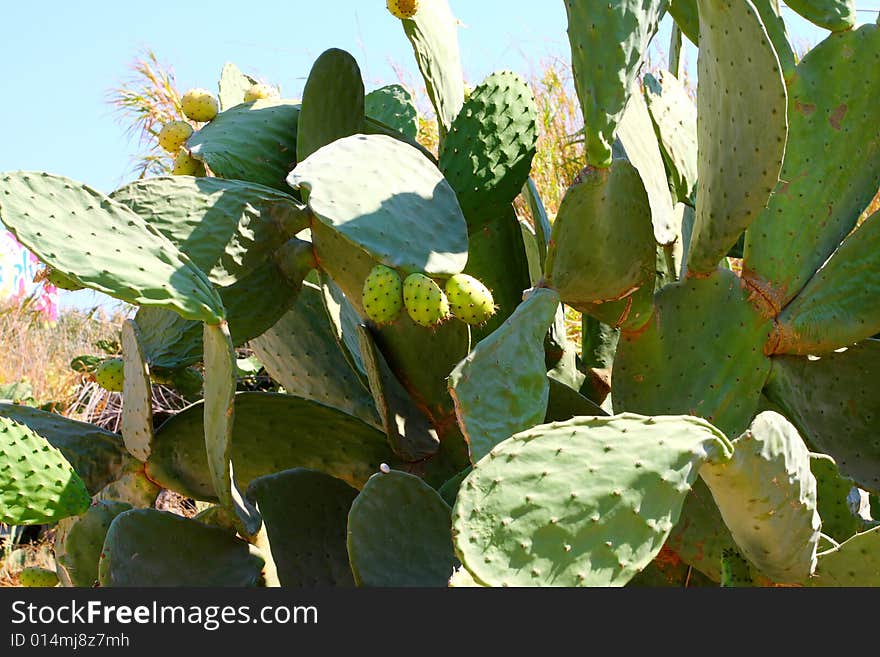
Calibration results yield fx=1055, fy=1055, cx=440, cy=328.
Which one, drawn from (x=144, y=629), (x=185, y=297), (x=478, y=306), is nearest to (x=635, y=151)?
(x=478, y=306)

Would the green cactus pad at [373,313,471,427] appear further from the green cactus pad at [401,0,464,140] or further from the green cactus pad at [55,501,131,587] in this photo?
the green cactus pad at [55,501,131,587]

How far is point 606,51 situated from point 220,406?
0.73 meters

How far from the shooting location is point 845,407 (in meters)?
1.91

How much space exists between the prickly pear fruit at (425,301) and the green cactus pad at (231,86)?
3.48 feet

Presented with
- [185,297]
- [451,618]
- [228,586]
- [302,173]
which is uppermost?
[302,173]

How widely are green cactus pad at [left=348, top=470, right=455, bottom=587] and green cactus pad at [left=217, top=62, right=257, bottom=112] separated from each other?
43.5 inches

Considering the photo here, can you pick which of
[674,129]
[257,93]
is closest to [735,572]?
[674,129]

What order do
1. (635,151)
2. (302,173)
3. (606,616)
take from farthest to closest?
(635,151) → (302,173) → (606,616)

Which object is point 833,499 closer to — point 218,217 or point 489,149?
point 489,149

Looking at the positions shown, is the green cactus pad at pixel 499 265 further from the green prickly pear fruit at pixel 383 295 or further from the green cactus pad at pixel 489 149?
the green prickly pear fruit at pixel 383 295

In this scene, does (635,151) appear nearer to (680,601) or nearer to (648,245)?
(648,245)

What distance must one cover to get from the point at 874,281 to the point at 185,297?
1.12 m

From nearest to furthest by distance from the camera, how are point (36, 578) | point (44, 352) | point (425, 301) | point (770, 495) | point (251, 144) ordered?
point (770, 495) → point (425, 301) → point (251, 144) → point (36, 578) → point (44, 352)

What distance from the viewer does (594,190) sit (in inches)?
62.1
